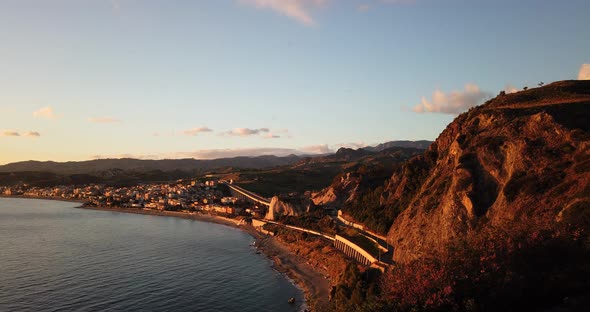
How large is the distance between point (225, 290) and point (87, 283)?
21.0 metres

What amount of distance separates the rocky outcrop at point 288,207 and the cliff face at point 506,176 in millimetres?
56519

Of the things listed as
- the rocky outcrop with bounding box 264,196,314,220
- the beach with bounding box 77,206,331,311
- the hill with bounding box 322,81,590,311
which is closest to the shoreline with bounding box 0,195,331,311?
the beach with bounding box 77,206,331,311

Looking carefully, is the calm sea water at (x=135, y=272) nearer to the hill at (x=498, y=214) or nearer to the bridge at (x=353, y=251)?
the bridge at (x=353, y=251)

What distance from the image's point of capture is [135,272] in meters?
72.9

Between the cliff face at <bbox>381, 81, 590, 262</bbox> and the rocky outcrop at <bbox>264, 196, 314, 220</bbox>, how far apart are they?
56.5 m

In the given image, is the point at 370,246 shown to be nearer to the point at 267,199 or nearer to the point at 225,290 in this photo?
the point at 225,290

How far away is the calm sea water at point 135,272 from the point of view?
2205 inches

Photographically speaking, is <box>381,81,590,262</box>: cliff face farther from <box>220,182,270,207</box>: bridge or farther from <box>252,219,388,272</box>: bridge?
<box>220,182,270,207</box>: bridge

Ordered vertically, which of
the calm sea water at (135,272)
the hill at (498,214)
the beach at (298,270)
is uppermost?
the hill at (498,214)

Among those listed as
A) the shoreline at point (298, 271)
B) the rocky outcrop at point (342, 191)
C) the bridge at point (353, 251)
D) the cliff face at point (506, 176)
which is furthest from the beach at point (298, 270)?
the rocky outcrop at point (342, 191)

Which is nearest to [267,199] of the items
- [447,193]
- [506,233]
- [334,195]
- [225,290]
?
[334,195]

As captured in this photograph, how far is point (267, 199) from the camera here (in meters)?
169

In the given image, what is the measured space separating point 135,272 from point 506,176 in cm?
5952

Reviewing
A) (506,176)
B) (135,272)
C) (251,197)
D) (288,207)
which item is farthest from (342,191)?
(506,176)
